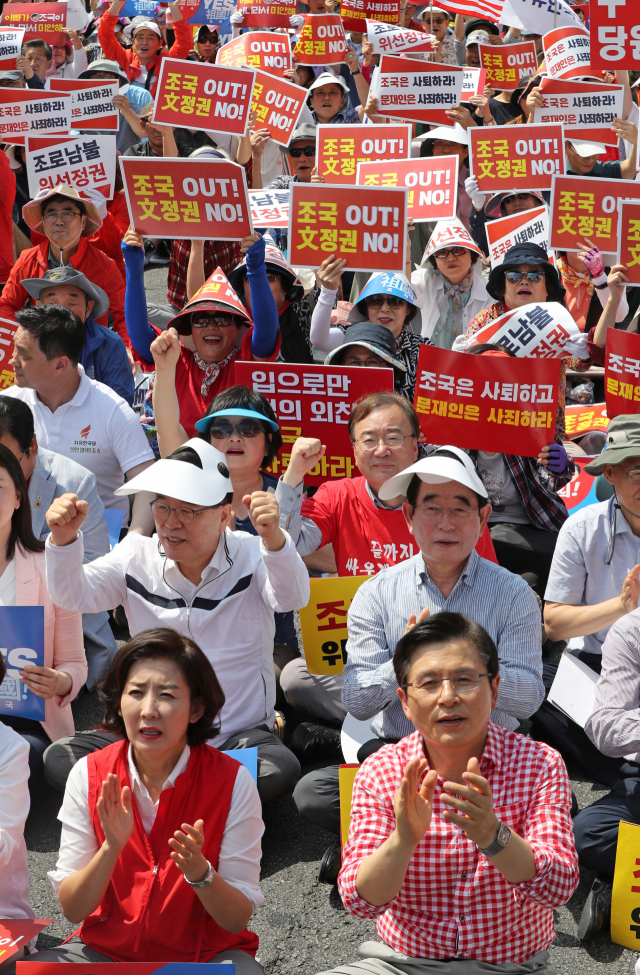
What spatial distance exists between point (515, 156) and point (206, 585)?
5.39 m

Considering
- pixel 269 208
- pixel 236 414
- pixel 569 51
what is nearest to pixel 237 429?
pixel 236 414

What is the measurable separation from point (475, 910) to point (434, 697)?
21.0 inches

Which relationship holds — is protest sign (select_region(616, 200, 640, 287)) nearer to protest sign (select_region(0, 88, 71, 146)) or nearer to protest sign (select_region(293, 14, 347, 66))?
protest sign (select_region(0, 88, 71, 146))

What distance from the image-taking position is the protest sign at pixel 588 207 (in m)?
6.77

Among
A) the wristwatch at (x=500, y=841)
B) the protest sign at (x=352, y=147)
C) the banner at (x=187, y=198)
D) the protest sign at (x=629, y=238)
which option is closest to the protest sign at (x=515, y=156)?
the protest sign at (x=352, y=147)

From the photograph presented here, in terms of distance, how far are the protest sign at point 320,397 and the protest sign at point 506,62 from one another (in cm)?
659

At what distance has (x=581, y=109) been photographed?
895cm

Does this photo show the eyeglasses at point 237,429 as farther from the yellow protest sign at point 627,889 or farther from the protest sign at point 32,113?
the protest sign at point 32,113

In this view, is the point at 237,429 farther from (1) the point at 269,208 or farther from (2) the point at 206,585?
(1) the point at 269,208

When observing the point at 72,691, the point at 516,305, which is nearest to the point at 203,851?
the point at 72,691

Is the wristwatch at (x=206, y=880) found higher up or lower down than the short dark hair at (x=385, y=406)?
lower down

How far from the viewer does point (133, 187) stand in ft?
21.4

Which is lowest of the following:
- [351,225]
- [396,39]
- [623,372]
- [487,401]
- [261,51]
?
[487,401]

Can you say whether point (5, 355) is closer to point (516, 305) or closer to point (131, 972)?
point (516, 305)
